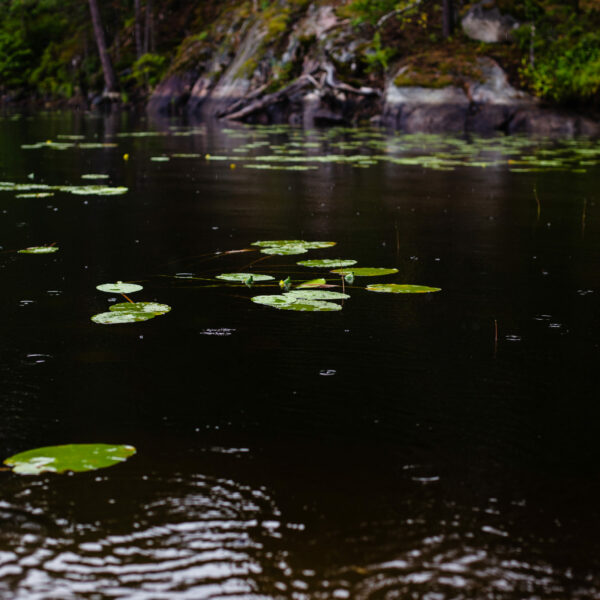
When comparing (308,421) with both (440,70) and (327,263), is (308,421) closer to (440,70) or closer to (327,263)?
(327,263)

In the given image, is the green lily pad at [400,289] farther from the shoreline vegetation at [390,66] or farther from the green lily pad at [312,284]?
the shoreline vegetation at [390,66]

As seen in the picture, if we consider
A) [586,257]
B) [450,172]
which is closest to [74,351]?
[586,257]

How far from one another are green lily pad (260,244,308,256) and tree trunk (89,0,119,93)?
25.9 metres

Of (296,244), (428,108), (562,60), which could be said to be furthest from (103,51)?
(296,244)

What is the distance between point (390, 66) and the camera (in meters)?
18.0

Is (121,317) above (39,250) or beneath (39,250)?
beneath

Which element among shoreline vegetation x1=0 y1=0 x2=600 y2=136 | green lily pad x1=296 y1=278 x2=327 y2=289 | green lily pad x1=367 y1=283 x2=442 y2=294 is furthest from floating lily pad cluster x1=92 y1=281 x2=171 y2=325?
→ shoreline vegetation x1=0 y1=0 x2=600 y2=136

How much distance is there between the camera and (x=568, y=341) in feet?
8.77

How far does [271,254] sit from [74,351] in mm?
1774

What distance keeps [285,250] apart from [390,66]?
48.7ft

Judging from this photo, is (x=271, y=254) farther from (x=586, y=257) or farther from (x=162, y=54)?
(x=162, y=54)

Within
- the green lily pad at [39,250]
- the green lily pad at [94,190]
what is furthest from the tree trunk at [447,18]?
the green lily pad at [39,250]

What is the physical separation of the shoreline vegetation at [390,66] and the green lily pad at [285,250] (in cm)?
1184

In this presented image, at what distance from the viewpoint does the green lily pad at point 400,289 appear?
3.35 meters
